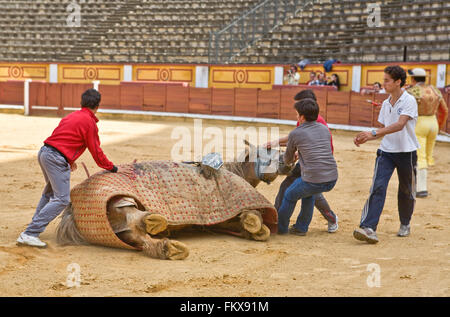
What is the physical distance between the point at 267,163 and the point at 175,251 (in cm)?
117

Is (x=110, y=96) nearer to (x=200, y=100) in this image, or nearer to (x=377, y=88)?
(x=200, y=100)

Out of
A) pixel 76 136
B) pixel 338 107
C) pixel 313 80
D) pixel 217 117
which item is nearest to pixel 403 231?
pixel 76 136

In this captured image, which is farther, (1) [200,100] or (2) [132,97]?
(2) [132,97]

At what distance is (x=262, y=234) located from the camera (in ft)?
14.4

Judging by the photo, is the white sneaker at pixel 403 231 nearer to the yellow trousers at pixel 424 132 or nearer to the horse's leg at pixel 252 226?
the horse's leg at pixel 252 226

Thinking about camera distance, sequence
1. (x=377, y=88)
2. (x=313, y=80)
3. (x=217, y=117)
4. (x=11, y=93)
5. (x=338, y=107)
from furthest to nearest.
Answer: (x=11, y=93) < (x=217, y=117) < (x=313, y=80) < (x=338, y=107) < (x=377, y=88)

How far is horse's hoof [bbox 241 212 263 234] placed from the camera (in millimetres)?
4348

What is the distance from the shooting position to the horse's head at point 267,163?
4617mm

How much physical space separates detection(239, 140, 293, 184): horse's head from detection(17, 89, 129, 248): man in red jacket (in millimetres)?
1168

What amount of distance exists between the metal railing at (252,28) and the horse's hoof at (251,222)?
13042 mm

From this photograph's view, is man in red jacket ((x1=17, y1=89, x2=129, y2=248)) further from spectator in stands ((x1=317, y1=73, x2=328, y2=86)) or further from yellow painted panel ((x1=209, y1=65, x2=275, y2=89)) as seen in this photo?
yellow painted panel ((x1=209, y1=65, x2=275, y2=89))

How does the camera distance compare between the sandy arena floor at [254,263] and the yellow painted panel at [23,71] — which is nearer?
the sandy arena floor at [254,263]

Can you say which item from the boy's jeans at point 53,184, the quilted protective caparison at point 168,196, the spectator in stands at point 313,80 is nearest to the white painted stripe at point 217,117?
the spectator in stands at point 313,80

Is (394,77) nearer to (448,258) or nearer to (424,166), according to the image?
(448,258)
